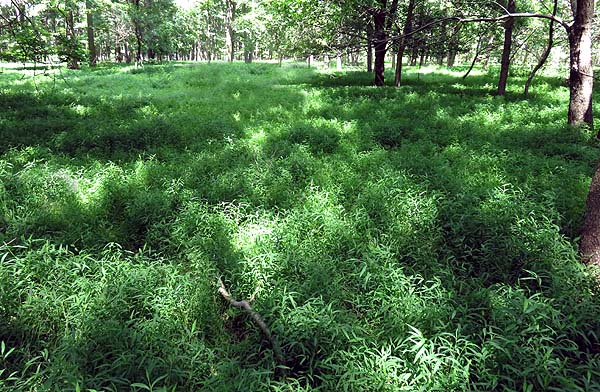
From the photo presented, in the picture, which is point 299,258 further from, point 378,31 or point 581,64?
point 581,64

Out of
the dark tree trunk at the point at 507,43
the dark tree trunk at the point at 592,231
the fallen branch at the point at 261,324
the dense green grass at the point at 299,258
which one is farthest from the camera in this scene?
the dark tree trunk at the point at 507,43

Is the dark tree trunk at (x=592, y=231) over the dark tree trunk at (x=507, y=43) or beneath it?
beneath

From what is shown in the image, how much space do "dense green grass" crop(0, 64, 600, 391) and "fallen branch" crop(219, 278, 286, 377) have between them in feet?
0.25

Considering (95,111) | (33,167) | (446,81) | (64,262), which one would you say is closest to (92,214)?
(64,262)

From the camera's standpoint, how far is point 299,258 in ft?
13.3

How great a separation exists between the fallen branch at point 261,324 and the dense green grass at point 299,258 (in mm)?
75

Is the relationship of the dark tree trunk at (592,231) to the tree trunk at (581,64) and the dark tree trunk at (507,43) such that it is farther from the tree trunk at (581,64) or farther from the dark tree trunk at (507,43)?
the dark tree trunk at (507,43)

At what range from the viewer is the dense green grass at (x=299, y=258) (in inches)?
112

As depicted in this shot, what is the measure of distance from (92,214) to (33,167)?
7.85 ft

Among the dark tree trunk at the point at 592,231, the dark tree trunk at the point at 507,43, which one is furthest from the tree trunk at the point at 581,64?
the dark tree trunk at the point at 592,231

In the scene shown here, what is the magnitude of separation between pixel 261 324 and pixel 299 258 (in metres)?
1.03

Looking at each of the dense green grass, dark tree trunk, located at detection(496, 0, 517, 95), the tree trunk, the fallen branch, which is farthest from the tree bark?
the fallen branch

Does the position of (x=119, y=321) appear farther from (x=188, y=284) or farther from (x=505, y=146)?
(x=505, y=146)

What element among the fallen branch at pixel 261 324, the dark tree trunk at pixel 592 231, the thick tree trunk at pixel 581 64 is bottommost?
the fallen branch at pixel 261 324
